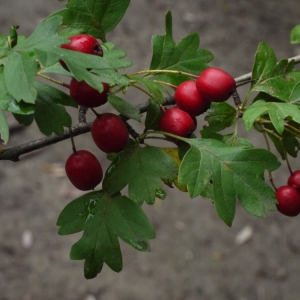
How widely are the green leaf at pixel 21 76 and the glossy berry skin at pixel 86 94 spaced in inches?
2.6

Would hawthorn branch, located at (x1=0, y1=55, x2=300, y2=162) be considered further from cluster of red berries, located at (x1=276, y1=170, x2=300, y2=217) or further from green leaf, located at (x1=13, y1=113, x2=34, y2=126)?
cluster of red berries, located at (x1=276, y1=170, x2=300, y2=217)

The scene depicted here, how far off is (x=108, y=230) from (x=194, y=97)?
0.25 meters

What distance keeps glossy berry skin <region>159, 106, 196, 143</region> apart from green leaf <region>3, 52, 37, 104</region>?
24 centimetres

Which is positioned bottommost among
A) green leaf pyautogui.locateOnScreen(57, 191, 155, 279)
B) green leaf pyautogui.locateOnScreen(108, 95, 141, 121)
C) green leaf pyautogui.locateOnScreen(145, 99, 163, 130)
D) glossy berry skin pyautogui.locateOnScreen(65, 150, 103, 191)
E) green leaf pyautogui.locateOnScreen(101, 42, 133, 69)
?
green leaf pyautogui.locateOnScreen(57, 191, 155, 279)

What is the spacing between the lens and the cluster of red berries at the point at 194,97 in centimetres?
Result: 71

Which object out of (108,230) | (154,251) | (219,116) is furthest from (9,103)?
(154,251)

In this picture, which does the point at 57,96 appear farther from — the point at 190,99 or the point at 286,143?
the point at 286,143

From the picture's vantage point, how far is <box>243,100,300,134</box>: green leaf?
2.28 feet

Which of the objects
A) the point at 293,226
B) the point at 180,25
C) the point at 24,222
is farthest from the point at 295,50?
the point at 24,222

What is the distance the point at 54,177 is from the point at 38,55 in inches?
82.1

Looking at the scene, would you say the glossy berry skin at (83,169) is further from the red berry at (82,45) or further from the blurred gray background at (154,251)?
the blurred gray background at (154,251)

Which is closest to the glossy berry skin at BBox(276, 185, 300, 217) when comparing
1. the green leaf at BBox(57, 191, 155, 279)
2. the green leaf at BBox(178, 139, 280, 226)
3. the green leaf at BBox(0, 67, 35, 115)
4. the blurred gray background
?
the green leaf at BBox(178, 139, 280, 226)

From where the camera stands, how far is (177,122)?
729mm

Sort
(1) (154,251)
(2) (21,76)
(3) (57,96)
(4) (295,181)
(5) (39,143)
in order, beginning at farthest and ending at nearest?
(1) (154,251) → (4) (295,181) → (5) (39,143) → (3) (57,96) → (2) (21,76)
